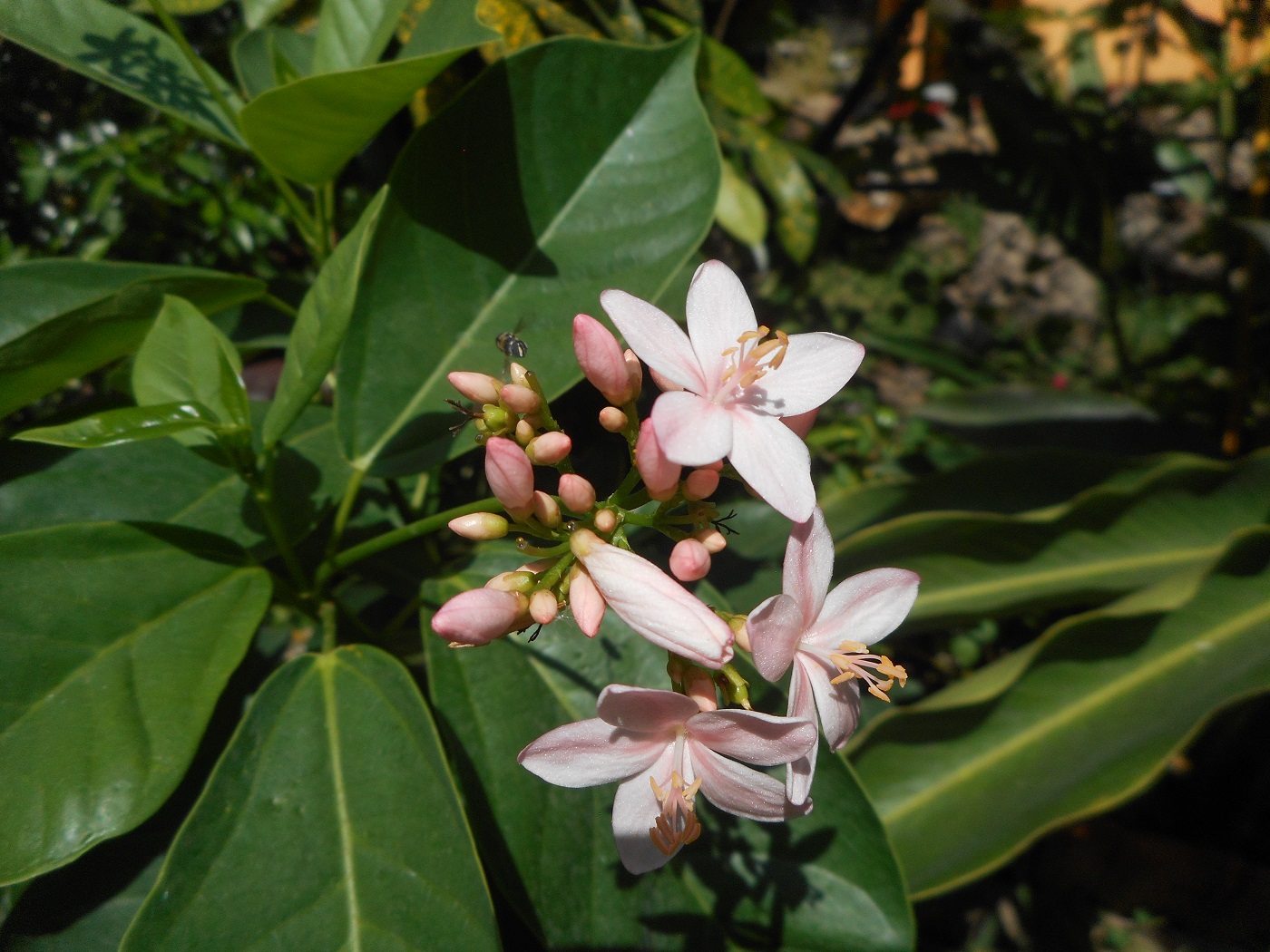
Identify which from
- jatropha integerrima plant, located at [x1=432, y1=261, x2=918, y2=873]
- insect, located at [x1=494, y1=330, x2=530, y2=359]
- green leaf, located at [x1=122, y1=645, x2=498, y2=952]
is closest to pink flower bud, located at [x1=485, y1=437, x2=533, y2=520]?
jatropha integerrima plant, located at [x1=432, y1=261, x2=918, y2=873]

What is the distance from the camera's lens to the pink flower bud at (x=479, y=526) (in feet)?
3.25

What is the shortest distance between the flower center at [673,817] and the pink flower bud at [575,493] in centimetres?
33

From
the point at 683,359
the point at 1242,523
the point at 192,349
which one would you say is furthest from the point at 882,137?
the point at 192,349

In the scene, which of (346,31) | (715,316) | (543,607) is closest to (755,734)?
(543,607)

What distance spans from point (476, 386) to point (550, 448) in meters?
0.14

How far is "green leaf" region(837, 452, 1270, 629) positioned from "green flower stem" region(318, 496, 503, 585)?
1.03m

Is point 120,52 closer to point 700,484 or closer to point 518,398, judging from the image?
point 518,398

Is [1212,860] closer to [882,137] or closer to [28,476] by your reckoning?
[882,137]

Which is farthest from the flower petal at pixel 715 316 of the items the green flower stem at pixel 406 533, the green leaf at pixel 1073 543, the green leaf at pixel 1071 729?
the green leaf at pixel 1071 729

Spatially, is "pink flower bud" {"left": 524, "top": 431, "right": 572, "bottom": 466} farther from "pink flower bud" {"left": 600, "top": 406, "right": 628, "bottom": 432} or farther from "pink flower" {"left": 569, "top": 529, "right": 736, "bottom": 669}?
"pink flower" {"left": 569, "top": 529, "right": 736, "bottom": 669}

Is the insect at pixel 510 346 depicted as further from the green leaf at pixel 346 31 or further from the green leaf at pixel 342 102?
the green leaf at pixel 346 31

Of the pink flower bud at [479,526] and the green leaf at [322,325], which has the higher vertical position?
the green leaf at [322,325]

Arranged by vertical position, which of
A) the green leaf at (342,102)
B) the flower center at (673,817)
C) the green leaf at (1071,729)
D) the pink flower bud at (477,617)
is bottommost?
the green leaf at (1071,729)

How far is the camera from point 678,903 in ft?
4.00
